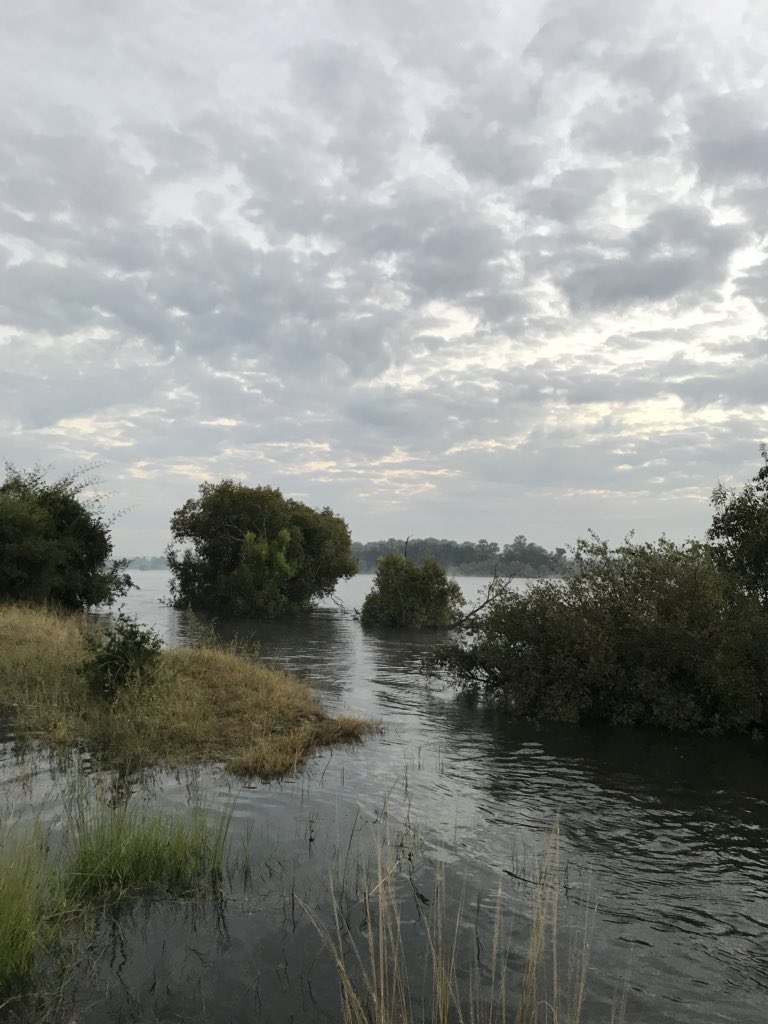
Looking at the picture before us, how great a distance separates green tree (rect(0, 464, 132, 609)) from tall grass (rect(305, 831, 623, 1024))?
32113mm

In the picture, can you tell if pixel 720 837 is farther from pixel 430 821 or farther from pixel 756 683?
pixel 756 683

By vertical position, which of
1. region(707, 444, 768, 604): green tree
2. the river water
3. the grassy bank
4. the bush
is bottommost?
the river water

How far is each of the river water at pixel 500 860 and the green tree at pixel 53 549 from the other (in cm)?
2414

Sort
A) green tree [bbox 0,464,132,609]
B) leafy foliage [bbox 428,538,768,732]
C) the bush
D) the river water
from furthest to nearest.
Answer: green tree [bbox 0,464,132,609]
leafy foliage [bbox 428,538,768,732]
the bush
the river water

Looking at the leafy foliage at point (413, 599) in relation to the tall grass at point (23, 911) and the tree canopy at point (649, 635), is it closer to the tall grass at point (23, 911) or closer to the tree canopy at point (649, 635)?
the tree canopy at point (649, 635)

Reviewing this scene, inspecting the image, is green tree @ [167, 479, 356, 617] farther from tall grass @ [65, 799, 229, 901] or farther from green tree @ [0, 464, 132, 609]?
tall grass @ [65, 799, 229, 901]

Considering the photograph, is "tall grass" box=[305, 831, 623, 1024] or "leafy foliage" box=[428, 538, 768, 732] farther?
"leafy foliage" box=[428, 538, 768, 732]

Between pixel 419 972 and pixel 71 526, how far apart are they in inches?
1583

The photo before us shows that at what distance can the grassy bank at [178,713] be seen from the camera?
13039 mm

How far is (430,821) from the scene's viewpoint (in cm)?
1068

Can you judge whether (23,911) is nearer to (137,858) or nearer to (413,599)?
(137,858)

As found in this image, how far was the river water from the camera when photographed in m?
6.07

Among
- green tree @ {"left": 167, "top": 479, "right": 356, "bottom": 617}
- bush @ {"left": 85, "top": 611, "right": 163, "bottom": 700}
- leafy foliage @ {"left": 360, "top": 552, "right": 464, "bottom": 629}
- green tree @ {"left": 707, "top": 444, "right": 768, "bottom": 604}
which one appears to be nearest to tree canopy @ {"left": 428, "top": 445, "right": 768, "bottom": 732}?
green tree @ {"left": 707, "top": 444, "right": 768, "bottom": 604}

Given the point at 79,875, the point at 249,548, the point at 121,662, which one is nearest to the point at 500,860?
the point at 79,875
